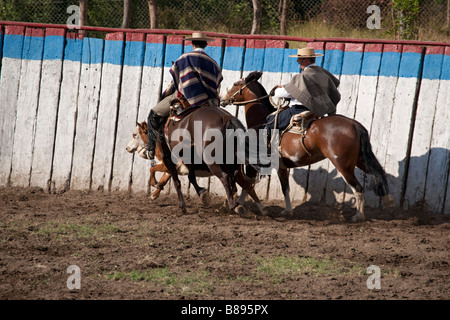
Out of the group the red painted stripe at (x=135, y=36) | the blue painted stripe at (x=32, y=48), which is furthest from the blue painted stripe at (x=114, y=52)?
the blue painted stripe at (x=32, y=48)

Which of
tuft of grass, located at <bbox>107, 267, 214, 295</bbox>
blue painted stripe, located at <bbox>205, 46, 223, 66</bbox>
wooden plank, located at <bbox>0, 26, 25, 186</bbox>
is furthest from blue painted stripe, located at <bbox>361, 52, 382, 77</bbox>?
wooden plank, located at <bbox>0, 26, 25, 186</bbox>

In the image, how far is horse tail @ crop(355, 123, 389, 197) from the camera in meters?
7.64

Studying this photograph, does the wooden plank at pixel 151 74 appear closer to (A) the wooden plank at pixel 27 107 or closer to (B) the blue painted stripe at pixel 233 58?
(B) the blue painted stripe at pixel 233 58

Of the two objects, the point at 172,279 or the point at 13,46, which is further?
the point at 13,46

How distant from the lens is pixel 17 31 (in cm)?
1007

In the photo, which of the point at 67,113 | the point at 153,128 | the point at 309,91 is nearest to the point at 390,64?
the point at 309,91

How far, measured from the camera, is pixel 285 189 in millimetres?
8680

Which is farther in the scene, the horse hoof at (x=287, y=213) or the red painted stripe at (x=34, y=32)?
the red painted stripe at (x=34, y=32)

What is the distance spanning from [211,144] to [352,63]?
2925mm

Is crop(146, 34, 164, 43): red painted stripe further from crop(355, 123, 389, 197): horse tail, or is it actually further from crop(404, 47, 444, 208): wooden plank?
crop(404, 47, 444, 208): wooden plank

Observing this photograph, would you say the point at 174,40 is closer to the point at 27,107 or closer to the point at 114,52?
the point at 114,52

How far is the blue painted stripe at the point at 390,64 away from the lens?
8.70 meters

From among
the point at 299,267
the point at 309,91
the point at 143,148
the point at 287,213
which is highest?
the point at 309,91

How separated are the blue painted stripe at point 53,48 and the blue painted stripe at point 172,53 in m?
1.95
